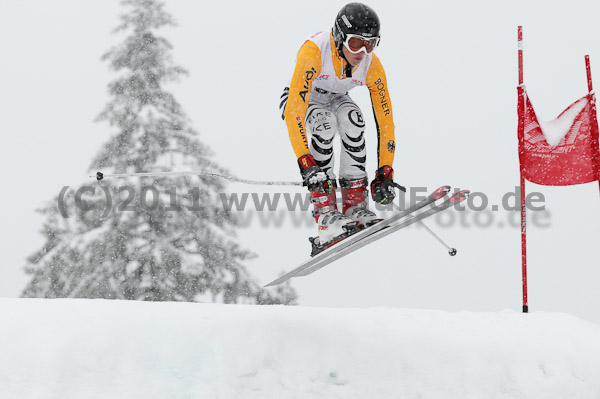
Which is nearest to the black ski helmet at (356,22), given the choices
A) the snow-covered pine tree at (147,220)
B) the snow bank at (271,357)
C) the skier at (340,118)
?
the skier at (340,118)

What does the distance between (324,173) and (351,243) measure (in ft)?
2.13

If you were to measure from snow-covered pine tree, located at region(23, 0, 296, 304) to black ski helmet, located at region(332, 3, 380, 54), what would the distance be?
9.35m

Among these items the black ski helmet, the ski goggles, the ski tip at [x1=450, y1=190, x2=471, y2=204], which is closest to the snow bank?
the ski tip at [x1=450, y1=190, x2=471, y2=204]

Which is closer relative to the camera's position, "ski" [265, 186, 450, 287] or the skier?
"ski" [265, 186, 450, 287]

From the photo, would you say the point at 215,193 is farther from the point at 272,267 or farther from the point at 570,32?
the point at 570,32

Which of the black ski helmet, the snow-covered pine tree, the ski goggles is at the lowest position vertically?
the snow-covered pine tree

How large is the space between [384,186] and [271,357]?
1987 mm

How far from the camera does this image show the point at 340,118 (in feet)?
18.7

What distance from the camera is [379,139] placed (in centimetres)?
577

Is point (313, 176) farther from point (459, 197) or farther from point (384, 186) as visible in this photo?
point (459, 197)

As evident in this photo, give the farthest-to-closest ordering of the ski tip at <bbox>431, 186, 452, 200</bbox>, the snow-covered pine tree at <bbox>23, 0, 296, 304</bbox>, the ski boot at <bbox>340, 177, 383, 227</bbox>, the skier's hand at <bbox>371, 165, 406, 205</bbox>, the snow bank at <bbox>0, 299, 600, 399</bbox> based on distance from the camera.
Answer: the snow-covered pine tree at <bbox>23, 0, 296, 304</bbox> → the ski boot at <bbox>340, 177, 383, 227</bbox> → the skier's hand at <bbox>371, 165, 406, 205</bbox> → the ski tip at <bbox>431, 186, 452, 200</bbox> → the snow bank at <bbox>0, 299, 600, 399</bbox>

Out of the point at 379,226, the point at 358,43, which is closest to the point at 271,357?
the point at 379,226

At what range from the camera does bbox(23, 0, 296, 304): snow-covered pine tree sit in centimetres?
1370

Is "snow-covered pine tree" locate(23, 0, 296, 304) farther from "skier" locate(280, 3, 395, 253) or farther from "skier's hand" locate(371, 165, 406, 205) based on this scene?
"skier's hand" locate(371, 165, 406, 205)
